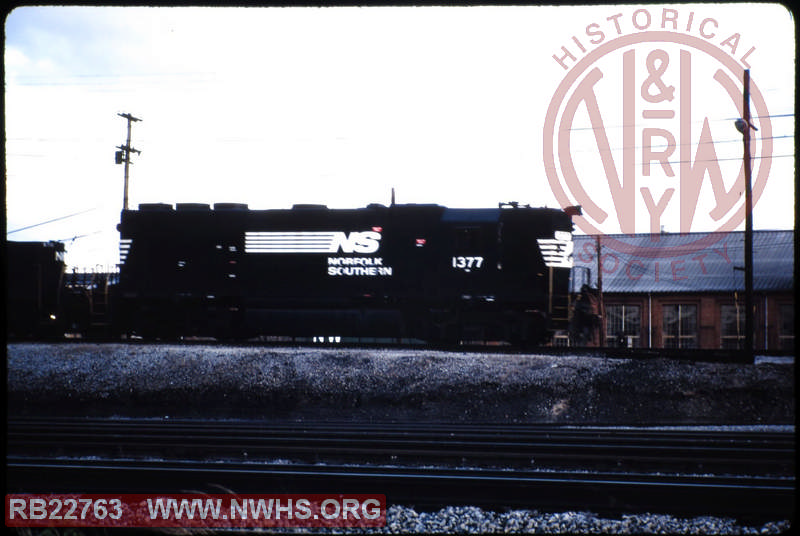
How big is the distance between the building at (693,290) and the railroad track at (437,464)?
22639 millimetres

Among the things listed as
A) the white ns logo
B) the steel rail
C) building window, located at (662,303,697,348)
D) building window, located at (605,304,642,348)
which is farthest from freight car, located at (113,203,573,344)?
building window, located at (662,303,697,348)

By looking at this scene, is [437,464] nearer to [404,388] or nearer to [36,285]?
[404,388]

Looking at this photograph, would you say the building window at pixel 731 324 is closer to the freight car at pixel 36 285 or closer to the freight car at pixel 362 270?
the freight car at pixel 362 270

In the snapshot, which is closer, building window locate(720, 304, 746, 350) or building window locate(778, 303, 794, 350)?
building window locate(778, 303, 794, 350)

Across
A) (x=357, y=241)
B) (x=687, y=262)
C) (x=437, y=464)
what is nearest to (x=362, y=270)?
(x=357, y=241)

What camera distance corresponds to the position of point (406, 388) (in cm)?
1420

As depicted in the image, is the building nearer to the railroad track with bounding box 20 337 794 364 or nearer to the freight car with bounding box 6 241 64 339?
the railroad track with bounding box 20 337 794 364

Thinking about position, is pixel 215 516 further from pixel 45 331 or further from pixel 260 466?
pixel 45 331

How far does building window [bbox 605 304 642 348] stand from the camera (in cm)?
3281

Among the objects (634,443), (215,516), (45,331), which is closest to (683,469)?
(634,443)

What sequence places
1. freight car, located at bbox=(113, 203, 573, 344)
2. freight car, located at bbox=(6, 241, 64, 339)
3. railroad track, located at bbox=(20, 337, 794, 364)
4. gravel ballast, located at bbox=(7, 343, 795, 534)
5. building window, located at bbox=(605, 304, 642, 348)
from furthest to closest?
building window, located at bbox=(605, 304, 642, 348), freight car, located at bbox=(6, 241, 64, 339), freight car, located at bbox=(113, 203, 573, 344), railroad track, located at bbox=(20, 337, 794, 364), gravel ballast, located at bbox=(7, 343, 795, 534)

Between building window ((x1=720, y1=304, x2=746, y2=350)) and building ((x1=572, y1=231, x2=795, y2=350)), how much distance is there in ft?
0.14

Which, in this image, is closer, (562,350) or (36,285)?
(562,350)

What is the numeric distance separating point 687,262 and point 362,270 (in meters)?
22.4
